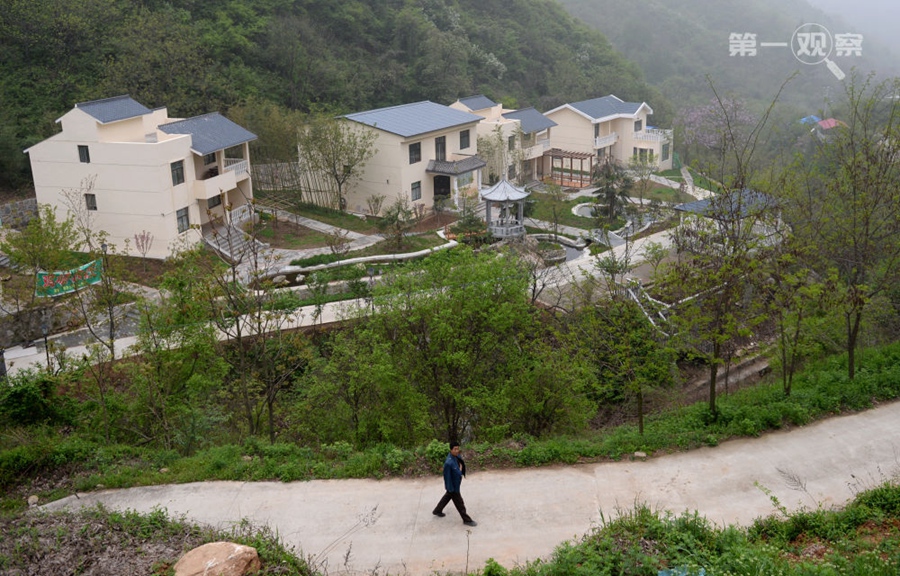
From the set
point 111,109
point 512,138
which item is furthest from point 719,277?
point 512,138

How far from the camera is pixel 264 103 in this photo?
3092cm

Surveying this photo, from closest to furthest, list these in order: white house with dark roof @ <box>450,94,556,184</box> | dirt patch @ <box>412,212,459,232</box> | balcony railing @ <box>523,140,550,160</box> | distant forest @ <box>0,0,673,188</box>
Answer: dirt patch @ <box>412,212,459,232</box>, distant forest @ <box>0,0,673,188</box>, white house with dark roof @ <box>450,94,556,184</box>, balcony railing @ <box>523,140,550,160</box>

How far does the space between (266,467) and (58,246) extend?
1050cm

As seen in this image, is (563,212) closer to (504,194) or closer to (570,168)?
(504,194)

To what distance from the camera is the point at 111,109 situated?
894 inches

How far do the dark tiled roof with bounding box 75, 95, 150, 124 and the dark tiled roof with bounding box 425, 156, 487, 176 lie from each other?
1007 centimetres

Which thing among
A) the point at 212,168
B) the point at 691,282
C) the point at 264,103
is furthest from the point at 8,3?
the point at 691,282

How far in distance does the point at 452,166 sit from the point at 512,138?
5883 mm

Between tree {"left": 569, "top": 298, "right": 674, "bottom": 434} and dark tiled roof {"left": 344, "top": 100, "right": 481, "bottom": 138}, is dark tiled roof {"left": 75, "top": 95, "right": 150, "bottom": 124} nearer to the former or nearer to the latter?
dark tiled roof {"left": 344, "top": 100, "right": 481, "bottom": 138}

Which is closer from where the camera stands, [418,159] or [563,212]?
[418,159]

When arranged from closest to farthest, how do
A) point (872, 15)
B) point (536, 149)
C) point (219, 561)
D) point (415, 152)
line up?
1. point (219, 561)
2. point (415, 152)
3. point (536, 149)
4. point (872, 15)

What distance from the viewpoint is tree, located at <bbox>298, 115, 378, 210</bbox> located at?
27.1 m

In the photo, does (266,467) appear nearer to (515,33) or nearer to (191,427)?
(191,427)

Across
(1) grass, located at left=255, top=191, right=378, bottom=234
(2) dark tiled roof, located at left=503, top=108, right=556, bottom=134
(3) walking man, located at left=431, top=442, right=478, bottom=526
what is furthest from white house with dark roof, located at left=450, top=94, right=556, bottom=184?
(3) walking man, located at left=431, top=442, right=478, bottom=526
